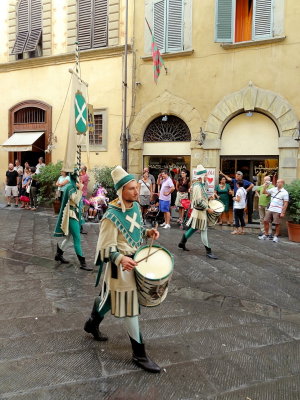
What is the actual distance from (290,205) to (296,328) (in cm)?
586

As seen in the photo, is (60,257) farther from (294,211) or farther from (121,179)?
(294,211)

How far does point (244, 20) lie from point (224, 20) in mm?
872

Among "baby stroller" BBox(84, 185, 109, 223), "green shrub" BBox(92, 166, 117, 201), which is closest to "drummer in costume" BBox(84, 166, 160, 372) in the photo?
"baby stroller" BBox(84, 185, 109, 223)

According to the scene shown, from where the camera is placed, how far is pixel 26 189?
46.6ft

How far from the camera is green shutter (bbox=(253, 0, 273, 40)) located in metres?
11.2

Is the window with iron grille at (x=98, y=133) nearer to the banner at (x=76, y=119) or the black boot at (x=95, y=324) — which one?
the banner at (x=76, y=119)

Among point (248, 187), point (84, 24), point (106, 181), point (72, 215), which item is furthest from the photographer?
point (84, 24)

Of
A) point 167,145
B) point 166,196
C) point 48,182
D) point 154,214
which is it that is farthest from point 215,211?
point 48,182

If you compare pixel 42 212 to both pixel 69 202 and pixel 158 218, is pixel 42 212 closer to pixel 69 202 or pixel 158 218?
pixel 158 218

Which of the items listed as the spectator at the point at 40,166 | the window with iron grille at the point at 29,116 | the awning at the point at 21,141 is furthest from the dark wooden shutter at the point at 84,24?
the spectator at the point at 40,166

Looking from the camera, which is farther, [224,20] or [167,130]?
[167,130]

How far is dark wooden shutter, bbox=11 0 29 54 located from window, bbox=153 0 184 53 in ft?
18.7

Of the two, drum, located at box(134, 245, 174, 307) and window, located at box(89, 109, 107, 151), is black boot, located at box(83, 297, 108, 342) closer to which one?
drum, located at box(134, 245, 174, 307)

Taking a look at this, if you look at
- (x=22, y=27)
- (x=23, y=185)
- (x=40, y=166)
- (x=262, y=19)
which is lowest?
(x=23, y=185)
